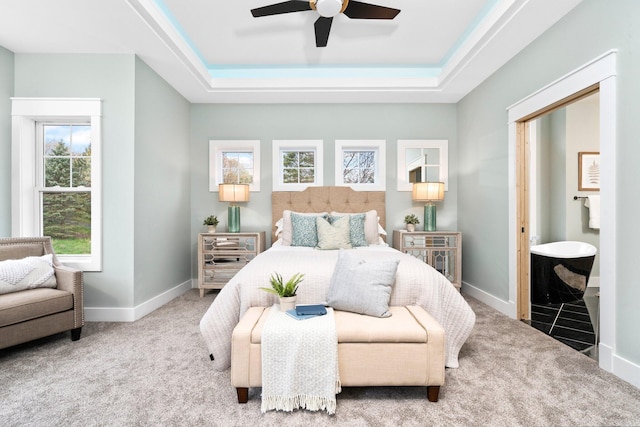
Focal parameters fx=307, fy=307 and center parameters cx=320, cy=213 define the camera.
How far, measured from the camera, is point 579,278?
3.68 m

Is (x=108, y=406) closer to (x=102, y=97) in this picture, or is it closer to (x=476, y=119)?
(x=102, y=97)

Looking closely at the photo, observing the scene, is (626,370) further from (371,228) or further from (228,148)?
(228,148)

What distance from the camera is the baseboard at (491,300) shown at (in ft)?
10.6

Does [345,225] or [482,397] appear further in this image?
[345,225]

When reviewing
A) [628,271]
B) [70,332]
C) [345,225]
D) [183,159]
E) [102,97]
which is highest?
[102,97]

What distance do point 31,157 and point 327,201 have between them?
343 centimetres

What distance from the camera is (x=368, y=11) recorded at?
8.05 ft

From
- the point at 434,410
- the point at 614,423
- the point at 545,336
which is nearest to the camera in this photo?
the point at 614,423

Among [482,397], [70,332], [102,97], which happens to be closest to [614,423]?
[482,397]

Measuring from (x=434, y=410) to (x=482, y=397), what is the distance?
1.14 feet

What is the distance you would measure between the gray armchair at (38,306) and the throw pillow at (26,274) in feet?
0.15

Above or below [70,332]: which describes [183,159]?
above

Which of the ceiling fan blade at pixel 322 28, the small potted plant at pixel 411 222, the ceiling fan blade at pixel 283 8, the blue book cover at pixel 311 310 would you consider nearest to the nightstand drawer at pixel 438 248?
the small potted plant at pixel 411 222

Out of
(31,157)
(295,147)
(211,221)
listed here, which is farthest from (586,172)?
(31,157)
